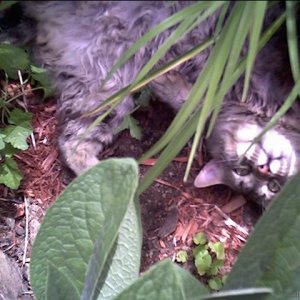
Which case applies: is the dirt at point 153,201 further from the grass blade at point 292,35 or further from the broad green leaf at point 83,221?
the grass blade at point 292,35

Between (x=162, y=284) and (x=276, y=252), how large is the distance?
11.0 inches

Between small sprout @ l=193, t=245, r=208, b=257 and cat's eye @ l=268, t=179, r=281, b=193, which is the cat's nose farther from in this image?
small sprout @ l=193, t=245, r=208, b=257

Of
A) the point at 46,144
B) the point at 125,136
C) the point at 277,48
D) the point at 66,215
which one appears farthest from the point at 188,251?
the point at 66,215

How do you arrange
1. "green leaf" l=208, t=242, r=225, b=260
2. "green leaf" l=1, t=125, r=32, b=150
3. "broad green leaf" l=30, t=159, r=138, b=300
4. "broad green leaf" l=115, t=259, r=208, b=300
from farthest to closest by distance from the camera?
"green leaf" l=208, t=242, r=225, b=260 < "green leaf" l=1, t=125, r=32, b=150 < "broad green leaf" l=30, t=159, r=138, b=300 < "broad green leaf" l=115, t=259, r=208, b=300

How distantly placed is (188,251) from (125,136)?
14.4 inches

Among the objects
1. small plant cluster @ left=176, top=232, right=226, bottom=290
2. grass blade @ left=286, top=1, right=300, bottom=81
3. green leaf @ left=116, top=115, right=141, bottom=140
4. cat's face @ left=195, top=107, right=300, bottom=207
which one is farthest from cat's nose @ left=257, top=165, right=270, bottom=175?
grass blade @ left=286, top=1, right=300, bottom=81

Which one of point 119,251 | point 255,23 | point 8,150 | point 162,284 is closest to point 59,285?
point 119,251

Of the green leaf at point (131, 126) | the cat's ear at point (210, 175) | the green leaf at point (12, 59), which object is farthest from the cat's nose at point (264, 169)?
the green leaf at point (12, 59)

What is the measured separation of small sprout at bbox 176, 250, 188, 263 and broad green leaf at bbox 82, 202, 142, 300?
594 millimetres

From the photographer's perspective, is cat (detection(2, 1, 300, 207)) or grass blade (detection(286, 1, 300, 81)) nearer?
Answer: grass blade (detection(286, 1, 300, 81))

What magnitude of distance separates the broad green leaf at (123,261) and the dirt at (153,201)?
584 mm

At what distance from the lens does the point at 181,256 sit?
5.66ft

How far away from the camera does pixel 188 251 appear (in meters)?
1.74

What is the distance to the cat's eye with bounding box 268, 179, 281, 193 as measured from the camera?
1711 mm
